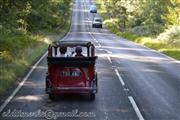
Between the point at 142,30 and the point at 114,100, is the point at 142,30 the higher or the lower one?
the lower one

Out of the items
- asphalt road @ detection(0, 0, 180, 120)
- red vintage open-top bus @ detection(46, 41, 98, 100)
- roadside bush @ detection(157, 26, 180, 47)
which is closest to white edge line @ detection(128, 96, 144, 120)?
asphalt road @ detection(0, 0, 180, 120)

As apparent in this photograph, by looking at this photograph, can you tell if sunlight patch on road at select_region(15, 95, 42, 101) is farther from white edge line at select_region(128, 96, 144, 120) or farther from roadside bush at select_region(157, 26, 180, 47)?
roadside bush at select_region(157, 26, 180, 47)

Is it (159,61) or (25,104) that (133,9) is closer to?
(159,61)

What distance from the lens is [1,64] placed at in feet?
61.9

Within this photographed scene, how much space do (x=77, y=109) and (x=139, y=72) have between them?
8.57 meters

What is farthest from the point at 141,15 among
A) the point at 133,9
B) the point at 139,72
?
the point at 139,72

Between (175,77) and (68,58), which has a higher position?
(68,58)

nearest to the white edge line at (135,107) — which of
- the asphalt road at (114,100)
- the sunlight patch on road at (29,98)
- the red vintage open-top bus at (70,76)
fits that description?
the asphalt road at (114,100)

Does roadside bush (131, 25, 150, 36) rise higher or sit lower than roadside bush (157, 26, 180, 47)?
lower

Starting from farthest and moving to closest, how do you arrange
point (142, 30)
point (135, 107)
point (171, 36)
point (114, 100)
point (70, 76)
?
point (142, 30), point (171, 36), point (114, 100), point (70, 76), point (135, 107)

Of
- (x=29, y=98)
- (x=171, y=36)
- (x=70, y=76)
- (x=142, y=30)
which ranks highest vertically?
(x=70, y=76)

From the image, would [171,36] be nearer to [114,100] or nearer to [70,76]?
[114,100]

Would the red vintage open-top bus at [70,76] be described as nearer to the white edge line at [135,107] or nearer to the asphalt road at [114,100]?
the asphalt road at [114,100]

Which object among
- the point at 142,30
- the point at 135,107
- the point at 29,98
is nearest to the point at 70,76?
the point at 29,98
